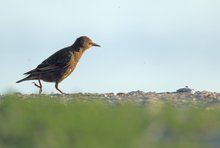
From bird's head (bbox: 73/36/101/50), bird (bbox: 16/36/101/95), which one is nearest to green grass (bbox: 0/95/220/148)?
bird (bbox: 16/36/101/95)

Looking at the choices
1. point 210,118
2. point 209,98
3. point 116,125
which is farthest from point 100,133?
point 209,98

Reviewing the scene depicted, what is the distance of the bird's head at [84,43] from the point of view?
19.6 m

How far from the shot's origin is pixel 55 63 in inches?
728

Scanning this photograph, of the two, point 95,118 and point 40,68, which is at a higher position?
point 40,68

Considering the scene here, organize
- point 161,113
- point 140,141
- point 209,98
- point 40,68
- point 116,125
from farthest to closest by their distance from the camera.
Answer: point 40,68 → point 209,98 → point 161,113 → point 116,125 → point 140,141

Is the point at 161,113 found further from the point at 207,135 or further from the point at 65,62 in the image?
the point at 65,62

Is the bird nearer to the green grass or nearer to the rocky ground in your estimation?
the rocky ground

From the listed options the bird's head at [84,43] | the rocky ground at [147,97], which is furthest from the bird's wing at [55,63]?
the rocky ground at [147,97]

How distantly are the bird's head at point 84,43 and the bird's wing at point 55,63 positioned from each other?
2.31 feet

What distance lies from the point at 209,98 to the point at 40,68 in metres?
5.04

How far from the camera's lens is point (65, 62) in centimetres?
1842

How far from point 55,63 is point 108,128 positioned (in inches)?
424

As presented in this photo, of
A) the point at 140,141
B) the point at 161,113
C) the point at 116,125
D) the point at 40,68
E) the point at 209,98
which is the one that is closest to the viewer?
the point at 140,141

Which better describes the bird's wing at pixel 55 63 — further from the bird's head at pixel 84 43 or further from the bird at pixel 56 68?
the bird's head at pixel 84 43
